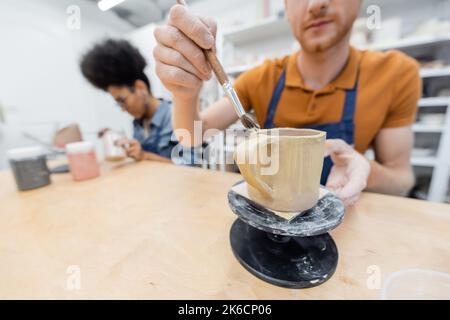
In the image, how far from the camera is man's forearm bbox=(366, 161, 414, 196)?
0.53 metres

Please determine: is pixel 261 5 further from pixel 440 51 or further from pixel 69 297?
pixel 69 297

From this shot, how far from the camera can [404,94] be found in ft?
1.95

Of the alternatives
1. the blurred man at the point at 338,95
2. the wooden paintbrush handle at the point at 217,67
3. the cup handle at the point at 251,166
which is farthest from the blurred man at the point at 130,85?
the cup handle at the point at 251,166

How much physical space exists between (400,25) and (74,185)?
1730 mm

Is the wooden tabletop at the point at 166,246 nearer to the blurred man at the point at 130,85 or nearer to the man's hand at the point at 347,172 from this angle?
the man's hand at the point at 347,172

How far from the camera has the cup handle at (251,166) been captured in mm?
213

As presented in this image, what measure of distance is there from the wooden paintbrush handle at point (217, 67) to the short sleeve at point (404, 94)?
576 millimetres

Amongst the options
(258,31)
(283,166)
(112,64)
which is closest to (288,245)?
(283,166)

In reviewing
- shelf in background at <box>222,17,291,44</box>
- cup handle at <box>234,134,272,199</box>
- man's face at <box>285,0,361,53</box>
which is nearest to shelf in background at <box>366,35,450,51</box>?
shelf in background at <box>222,17,291,44</box>

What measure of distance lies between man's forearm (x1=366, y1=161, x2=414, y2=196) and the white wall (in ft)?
3.74

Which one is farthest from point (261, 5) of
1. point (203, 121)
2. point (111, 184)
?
point (111, 184)

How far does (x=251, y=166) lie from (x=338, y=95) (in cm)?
53

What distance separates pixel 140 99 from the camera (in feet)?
3.15

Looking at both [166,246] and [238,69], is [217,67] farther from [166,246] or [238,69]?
[238,69]
